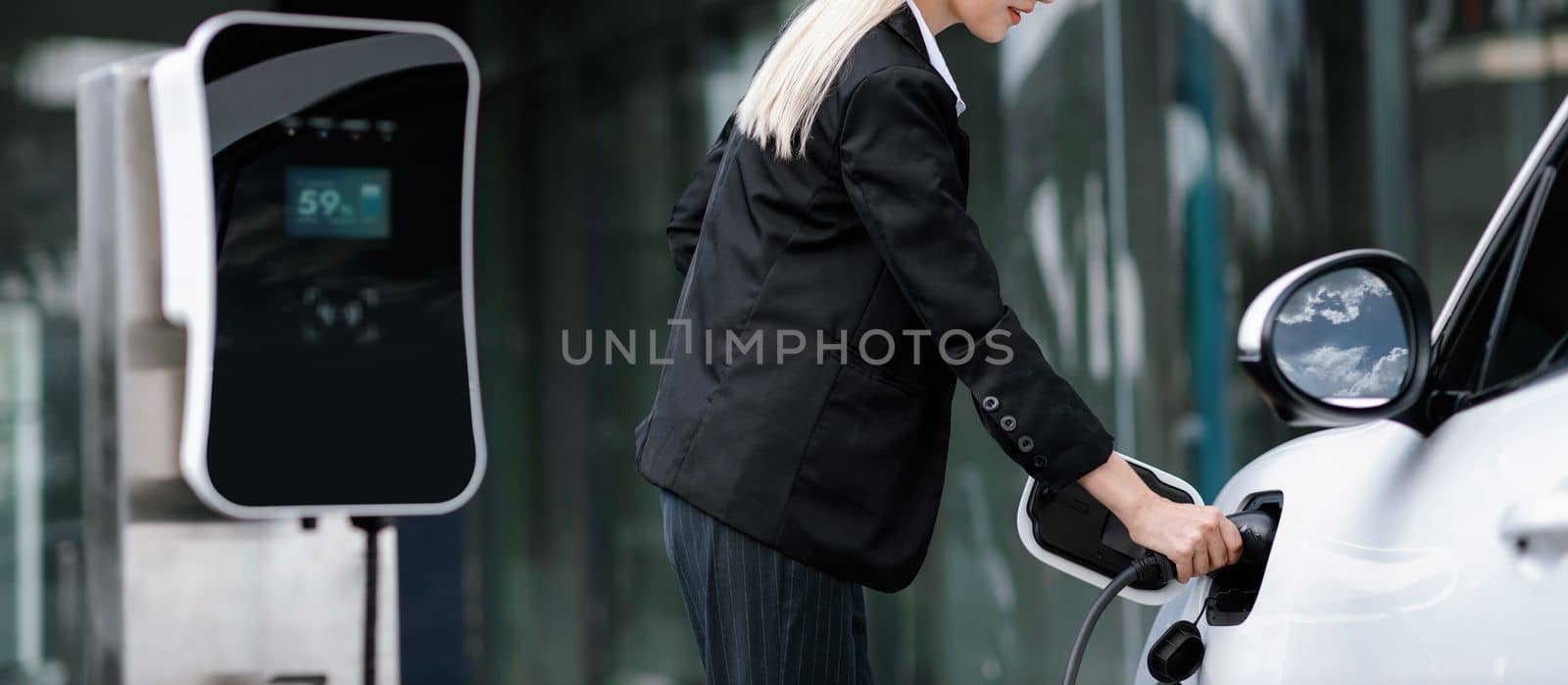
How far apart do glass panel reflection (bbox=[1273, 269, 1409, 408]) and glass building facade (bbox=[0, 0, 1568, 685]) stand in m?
2.64

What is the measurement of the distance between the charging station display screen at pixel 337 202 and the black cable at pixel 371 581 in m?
0.50

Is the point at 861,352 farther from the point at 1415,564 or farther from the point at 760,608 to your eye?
the point at 1415,564

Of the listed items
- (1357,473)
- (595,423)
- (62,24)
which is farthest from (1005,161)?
(1357,473)

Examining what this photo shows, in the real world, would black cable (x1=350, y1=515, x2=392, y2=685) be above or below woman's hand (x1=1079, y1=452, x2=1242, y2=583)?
below

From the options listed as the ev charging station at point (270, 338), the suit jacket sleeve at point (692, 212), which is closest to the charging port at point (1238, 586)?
the suit jacket sleeve at point (692, 212)

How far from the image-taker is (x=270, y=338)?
272 cm

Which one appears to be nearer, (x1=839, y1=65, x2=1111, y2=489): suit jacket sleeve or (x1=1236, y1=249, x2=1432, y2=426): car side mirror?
(x1=1236, y1=249, x2=1432, y2=426): car side mirror

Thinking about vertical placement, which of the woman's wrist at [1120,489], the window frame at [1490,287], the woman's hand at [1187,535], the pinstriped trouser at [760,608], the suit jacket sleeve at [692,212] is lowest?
the pinstriped trouser at [760,608]

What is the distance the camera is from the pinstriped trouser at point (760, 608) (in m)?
1.64

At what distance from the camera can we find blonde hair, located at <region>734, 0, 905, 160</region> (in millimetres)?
1653

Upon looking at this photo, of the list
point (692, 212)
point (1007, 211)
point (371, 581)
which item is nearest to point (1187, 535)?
point (692, 212)

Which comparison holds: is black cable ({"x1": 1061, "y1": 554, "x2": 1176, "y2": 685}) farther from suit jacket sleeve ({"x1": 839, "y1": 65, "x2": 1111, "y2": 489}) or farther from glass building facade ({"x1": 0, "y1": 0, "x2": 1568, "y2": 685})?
glass building facade ({"x1": 0, "y1": 0, "x2": 1568, "y2": 685})

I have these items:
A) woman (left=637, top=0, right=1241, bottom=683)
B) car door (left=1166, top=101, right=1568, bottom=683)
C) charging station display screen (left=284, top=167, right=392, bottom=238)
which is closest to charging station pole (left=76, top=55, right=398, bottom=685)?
charging station display screen (left=284, top=167, right=392, bottom=238)

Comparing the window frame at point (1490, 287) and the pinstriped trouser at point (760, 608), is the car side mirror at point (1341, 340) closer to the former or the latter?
the window frame at point (1490, 287)
